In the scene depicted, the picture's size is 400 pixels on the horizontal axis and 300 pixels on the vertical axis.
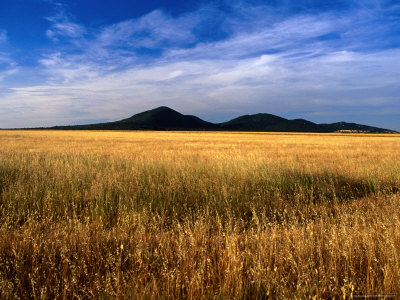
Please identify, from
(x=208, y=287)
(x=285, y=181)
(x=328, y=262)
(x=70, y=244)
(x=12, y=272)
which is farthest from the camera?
(x=285, y=181)

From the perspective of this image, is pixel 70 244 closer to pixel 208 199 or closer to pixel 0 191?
pixel 208 199

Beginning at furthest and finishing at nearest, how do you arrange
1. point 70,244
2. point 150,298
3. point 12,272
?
point 70,244 → point 12,272 → point 150,298

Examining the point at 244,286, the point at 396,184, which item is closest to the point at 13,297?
the point at 244,286

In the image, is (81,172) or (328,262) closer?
(328,262)

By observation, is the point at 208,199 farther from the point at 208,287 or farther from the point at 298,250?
the point at 208,287

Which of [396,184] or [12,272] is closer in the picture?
[12,272]

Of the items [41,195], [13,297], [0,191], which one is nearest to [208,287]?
[13,297]

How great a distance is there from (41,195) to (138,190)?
253 centimetres

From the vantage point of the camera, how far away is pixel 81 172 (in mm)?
8672

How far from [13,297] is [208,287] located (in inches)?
86.4

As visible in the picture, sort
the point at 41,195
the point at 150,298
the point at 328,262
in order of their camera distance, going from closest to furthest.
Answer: the point at 150,298
the point at 328,262
the point at 41,195

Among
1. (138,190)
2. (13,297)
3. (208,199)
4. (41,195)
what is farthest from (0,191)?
(208,199)

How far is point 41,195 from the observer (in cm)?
643

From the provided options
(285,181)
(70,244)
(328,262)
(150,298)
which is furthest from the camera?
(285,181)
